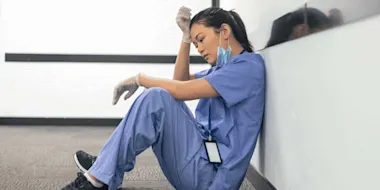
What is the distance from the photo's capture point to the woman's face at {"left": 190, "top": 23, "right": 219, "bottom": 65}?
59.1 inches

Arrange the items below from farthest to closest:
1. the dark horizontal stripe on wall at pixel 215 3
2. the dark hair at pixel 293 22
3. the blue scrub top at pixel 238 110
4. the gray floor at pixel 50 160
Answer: the dark horizontal stripe on wall at pixel 215 3 → the gray floor at pixel 50 160 → the blue scrub top at pixel 238 110 → the dark hair at pixel 293 22

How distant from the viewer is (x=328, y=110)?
2.79 feet

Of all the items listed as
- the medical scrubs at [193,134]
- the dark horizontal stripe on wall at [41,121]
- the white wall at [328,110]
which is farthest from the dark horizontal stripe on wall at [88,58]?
the white wall at [328,110]

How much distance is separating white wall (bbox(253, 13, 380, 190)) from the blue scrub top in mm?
90

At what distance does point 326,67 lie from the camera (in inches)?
33.6

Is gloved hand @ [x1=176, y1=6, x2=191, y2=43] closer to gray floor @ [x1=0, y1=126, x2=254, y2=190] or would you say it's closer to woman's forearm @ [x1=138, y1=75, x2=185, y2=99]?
woman's forearm @ [x1=138, y1=75, x2=185, y2=99]

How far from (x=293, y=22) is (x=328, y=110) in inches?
15.5

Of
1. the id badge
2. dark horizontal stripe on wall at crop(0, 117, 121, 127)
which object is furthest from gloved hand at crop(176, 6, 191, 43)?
dark horizontal stripe on wall at crop(0, 117, 121, 127)

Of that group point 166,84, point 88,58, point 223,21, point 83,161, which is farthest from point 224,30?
point 88,58

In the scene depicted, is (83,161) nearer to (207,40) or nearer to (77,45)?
(207,40)

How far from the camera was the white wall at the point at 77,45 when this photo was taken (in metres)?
4.02

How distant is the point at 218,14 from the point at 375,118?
94cm

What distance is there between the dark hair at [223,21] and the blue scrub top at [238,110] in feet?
0.32

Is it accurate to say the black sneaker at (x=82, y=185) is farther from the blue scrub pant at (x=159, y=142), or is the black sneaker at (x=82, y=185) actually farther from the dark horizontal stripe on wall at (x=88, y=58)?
the dark horizontal stripe on wall at (x=88, y=58)
